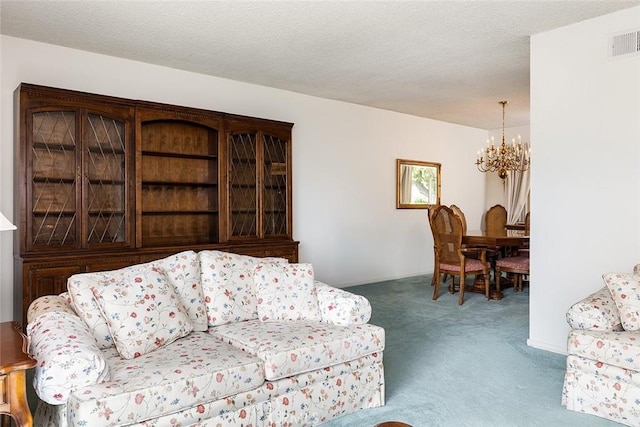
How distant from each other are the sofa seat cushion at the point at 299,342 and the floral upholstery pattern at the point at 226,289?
0.06 metres

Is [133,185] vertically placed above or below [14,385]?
above

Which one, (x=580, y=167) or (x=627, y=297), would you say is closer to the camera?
(x=627, y=297)

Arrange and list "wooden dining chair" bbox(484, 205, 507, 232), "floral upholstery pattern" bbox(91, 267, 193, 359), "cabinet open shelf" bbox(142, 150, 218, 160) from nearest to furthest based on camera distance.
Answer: "floral upholstery pattern" bbox(91, 267, 193, 359) → "cabinet open shelf" bbox(142, 150, 218, 160) → "wooden dining chair" bbox(484, 205, 507, 232)

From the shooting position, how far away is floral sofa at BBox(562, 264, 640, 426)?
2.30 meters

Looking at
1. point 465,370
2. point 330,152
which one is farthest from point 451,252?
point 465,370

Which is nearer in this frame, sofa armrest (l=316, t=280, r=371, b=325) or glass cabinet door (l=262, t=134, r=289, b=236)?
sofa armrest (l=316, t=280, r=371, b=325)

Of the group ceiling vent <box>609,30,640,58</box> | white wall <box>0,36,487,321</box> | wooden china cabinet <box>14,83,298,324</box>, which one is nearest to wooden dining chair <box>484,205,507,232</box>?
white wall <box>0,36,487,321</box>

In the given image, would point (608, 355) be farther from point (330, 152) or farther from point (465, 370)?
point (330, 152)

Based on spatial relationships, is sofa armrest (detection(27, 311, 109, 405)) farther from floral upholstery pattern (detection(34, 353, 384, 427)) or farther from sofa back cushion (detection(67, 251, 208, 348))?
sofa back cushion (detection(67, 251, 208, 348))

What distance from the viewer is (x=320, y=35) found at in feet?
11.9

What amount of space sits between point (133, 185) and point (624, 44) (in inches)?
158

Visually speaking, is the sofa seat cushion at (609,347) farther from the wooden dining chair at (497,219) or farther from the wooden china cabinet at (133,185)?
the wooden dining chair at (497,219)

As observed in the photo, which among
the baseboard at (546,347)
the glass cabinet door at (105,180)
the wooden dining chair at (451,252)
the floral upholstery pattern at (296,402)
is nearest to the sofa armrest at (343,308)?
the floral upholstery pattern at (296,402)

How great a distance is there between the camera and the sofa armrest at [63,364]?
1.73 metres
